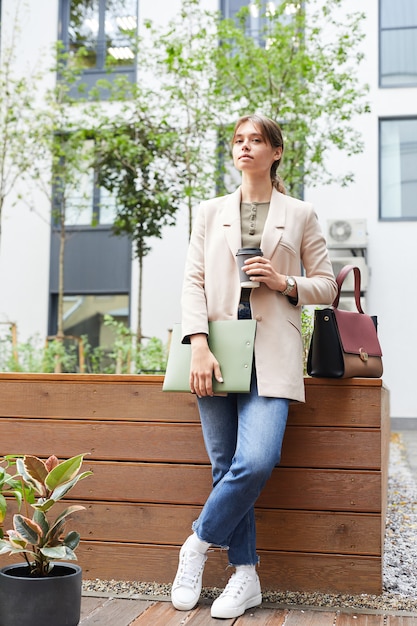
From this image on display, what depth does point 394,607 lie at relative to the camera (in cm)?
270

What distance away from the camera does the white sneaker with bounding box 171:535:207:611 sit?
2.67 meters

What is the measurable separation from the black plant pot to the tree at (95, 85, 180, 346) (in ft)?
22.4

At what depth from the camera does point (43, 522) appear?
95.9 inches

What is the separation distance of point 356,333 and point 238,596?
3.32 ft

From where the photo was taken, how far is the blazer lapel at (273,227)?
2723 mm

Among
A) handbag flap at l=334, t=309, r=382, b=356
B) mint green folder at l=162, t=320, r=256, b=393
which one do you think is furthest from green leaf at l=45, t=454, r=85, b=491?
handbag flap at l=334, t=309, r=382, b=356

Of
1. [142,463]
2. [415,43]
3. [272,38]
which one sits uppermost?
[415,43]

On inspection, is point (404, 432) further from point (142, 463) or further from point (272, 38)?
point (142, 463)

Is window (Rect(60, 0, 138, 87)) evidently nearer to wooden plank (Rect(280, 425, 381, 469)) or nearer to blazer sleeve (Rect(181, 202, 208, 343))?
blazer sleeve (Rect(181, 202, 208, 343))

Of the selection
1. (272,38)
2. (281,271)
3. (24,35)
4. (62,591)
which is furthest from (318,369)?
(24,35)

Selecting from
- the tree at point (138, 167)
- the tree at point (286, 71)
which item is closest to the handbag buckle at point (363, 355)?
the tree at point (286, 71)

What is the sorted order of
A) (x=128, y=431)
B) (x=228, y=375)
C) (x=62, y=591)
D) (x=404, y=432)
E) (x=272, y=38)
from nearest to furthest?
(x=62, y=591), (x=228, y=375), (x=128, y=431), (x=272, y=38), (x=404, y=432)

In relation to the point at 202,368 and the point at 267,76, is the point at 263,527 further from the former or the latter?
the point at 267,76

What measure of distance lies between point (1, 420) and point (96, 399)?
0.41 m
